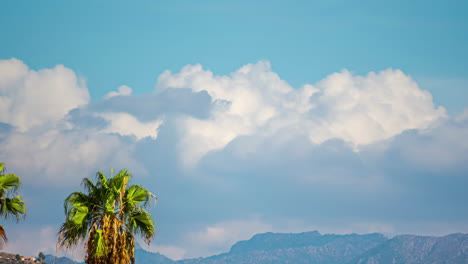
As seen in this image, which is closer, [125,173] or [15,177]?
[15,177]

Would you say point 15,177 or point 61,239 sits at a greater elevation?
point 15,177

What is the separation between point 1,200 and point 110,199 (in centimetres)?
799

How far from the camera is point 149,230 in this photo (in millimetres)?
58938

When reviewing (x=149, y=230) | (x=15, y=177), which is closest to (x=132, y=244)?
(x=149, y=230)

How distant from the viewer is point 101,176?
5928 cm

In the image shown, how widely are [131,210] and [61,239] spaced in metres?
5.64

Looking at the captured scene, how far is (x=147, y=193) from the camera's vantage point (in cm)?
5912

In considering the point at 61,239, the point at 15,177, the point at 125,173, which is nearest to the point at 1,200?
the point at 15,177

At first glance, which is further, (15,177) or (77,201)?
(77,201)

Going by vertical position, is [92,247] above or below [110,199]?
below

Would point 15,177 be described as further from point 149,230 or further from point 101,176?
point 149,230

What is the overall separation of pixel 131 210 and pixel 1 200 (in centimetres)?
969

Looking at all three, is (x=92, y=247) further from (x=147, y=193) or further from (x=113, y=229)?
(x=147, y=193)

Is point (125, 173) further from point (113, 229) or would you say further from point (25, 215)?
point (25, 215)
